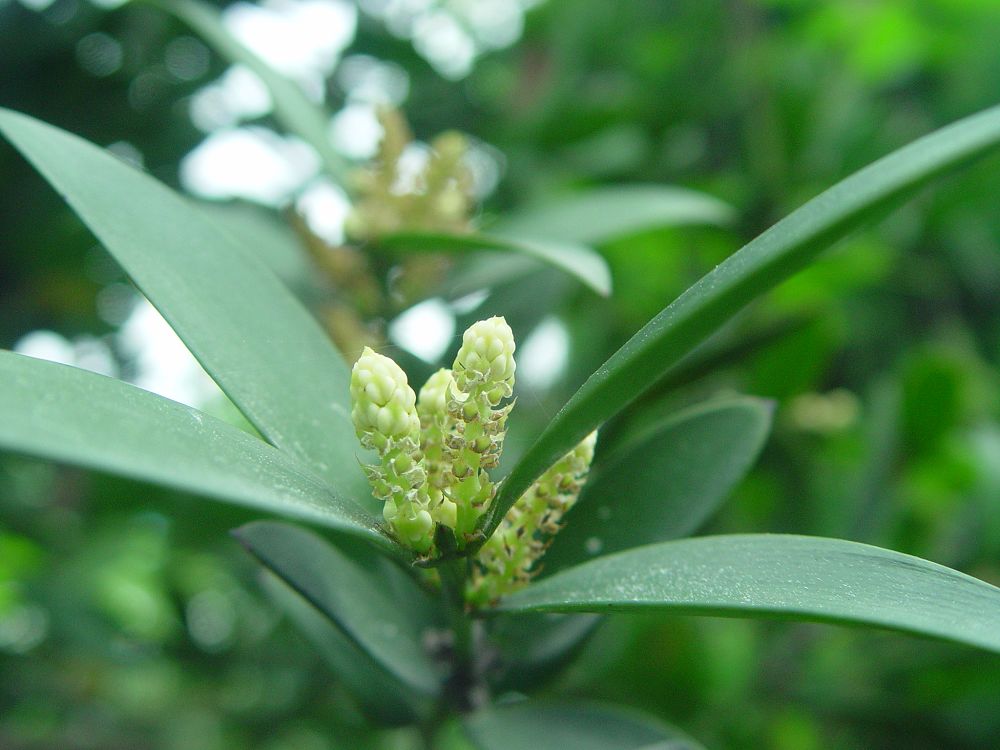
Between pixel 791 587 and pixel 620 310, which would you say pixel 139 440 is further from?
pixel 620 310

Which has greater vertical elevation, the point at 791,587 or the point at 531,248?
the point at 531,248

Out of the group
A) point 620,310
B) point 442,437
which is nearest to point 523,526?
point 442,437

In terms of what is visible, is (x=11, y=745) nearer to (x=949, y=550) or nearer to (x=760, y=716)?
(x=760, y=716)

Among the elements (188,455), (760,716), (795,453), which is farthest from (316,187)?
(188,455)

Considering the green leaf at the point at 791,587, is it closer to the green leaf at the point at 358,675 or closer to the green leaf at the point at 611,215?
the green leaf at the point at 358,675

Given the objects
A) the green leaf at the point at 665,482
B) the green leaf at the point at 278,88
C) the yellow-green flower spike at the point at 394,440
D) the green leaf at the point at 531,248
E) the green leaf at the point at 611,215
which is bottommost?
the yellow-green flower spike at the point at 394,440

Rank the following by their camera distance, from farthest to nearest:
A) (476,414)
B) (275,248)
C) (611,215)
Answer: (275,248) < (611,215) < (476,414)

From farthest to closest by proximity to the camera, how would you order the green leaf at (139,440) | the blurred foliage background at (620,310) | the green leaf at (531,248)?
the blurred foliage background at (620,310) → the green leaf at (531,248) → the green leaf at (139,440)

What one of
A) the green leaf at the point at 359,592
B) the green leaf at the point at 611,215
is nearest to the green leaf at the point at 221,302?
the green leaf at the point at 359,592
